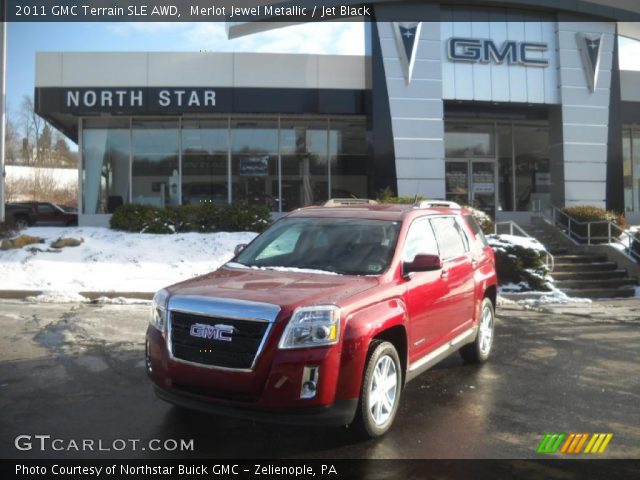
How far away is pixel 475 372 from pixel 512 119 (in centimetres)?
1536

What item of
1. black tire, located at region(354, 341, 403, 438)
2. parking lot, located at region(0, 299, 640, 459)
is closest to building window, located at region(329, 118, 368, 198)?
parking lot, located at region(0, 299, 640, 459)

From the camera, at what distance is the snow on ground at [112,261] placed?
11258 mm

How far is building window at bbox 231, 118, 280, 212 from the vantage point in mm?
18734

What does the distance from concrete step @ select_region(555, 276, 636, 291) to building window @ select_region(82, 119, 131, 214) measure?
44.4 ft

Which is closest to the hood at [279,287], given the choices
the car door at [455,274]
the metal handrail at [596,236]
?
the car door at [455,274]


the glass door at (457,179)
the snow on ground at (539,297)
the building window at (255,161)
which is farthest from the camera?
the glass door at (457,179)

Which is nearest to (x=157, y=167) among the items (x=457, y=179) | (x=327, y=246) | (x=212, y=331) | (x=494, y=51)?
(x=457, y=179)

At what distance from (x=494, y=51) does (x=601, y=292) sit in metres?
8.59

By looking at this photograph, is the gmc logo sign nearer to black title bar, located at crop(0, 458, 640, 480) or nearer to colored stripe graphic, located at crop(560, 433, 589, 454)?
colored stripe graphic, located at crop(560, 433, 589, 454)

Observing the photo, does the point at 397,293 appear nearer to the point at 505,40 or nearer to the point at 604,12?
the point at 505,40

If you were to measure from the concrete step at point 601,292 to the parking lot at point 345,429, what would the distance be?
4.60 metres

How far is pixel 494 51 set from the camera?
17.4 m

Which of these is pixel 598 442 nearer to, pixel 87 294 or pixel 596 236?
pixel 87 294

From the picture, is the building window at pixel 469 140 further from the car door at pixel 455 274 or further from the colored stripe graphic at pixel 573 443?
the colored stripe graphic at pixel 573 443
